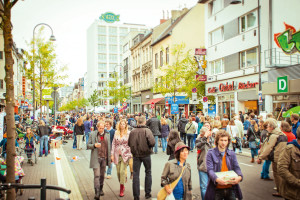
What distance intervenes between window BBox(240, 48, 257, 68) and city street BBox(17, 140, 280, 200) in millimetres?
12611

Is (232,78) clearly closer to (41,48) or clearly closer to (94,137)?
(41,48)

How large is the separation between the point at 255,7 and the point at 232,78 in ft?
20.0

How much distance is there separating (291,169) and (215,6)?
87.5 ft

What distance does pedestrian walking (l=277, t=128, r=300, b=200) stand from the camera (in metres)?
4.06

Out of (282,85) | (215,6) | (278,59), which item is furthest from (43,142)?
(215,6)

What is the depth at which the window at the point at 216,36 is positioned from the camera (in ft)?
91.3

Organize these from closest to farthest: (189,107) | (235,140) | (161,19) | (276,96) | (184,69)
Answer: (235,140) < (276,96) < (184,69) < (189,107) < (161,19)

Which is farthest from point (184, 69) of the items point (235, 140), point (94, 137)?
point (94, 137)

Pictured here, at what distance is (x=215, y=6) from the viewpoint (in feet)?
93.8

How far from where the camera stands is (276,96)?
21375 mm

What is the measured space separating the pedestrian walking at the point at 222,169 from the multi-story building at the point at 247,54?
1491 cm

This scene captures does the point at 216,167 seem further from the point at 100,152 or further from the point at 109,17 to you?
the point at 109,17

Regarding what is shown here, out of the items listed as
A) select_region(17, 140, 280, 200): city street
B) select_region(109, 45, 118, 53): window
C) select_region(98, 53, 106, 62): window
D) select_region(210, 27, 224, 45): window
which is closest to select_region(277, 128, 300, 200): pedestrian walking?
select_region(17, 140, 280, 200): city street

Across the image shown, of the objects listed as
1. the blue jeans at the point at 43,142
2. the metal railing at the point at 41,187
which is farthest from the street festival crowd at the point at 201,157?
the metal railing at the point at 41,187
